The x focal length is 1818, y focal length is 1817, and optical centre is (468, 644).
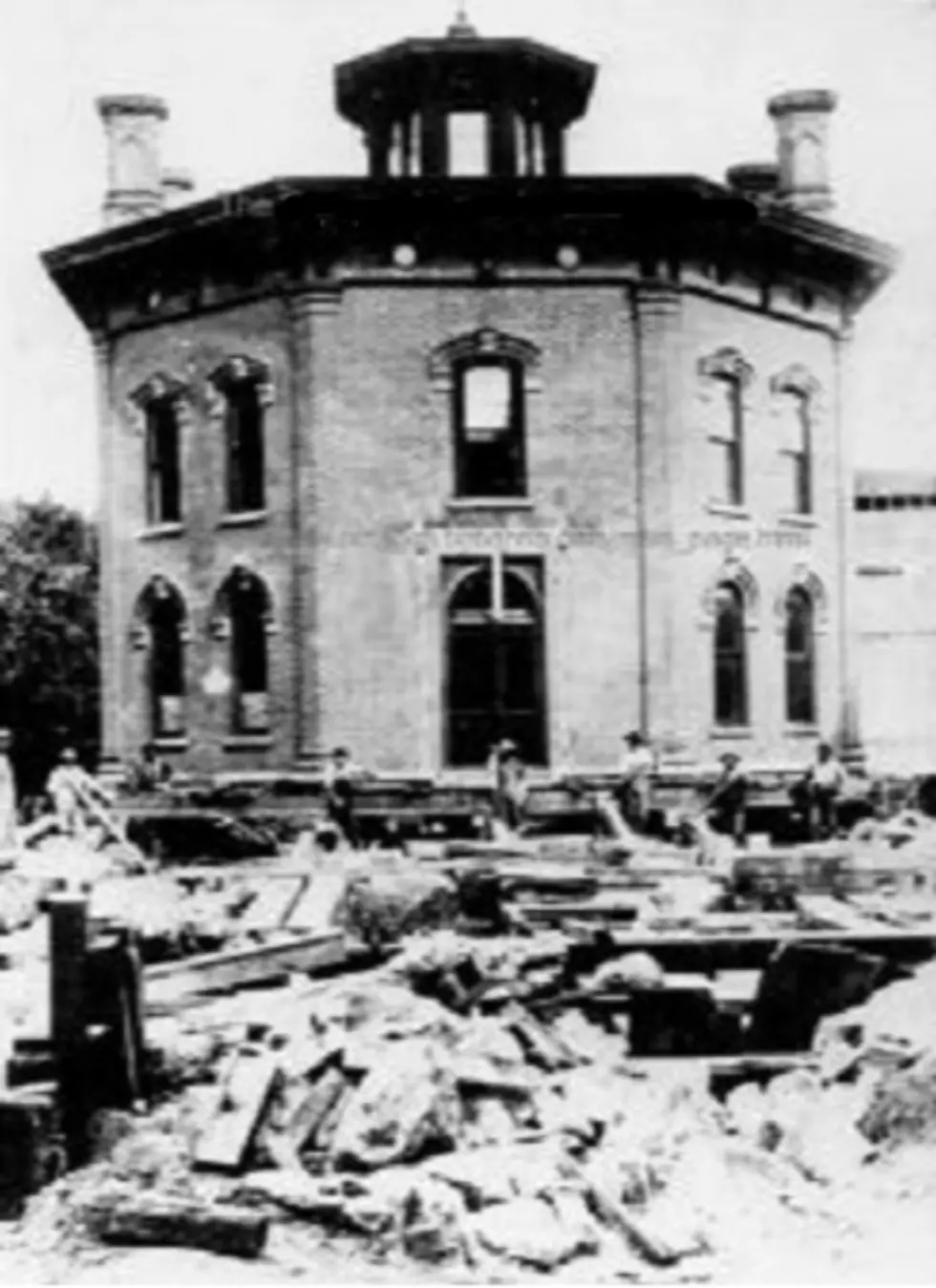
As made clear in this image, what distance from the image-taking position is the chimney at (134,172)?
16.7 metres

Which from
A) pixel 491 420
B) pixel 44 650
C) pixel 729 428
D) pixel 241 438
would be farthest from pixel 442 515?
pixel 44 650

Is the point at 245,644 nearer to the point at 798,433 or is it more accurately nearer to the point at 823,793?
the point at 823,793

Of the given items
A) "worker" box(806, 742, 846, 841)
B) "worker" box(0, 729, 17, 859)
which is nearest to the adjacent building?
"worker" box(806, 742, 846, 841)

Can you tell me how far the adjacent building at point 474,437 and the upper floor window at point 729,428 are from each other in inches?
1.1

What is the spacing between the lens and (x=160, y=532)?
58.2ft

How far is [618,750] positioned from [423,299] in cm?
440

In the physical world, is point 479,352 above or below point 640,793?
above

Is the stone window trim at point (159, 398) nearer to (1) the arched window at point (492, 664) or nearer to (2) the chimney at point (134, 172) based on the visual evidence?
(2) the chimney at point (134, 172)

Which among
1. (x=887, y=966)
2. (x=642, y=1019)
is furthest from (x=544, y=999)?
(x=887, y=966)

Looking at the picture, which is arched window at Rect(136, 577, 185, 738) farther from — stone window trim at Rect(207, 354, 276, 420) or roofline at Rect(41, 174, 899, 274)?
roofline at Rect(41, 174, 899, 274)

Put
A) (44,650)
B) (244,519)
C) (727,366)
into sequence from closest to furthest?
(244,519) → (727,366) → (44,650)

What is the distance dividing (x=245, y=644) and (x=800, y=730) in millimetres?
5428

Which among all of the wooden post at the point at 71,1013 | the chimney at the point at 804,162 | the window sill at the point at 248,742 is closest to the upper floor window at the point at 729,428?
the chimney at the point at 804,162

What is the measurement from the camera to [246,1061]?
688 cm
